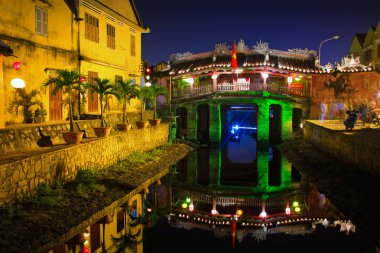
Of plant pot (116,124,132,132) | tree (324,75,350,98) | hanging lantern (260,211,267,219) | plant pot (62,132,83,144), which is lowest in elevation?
hanging lantern (260,211,267,219)

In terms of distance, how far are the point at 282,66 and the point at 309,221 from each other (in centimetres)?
2164

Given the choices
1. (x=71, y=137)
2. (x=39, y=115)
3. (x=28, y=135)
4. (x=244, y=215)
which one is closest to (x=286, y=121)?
(x=244, y=215)

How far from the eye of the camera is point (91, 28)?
21516mm

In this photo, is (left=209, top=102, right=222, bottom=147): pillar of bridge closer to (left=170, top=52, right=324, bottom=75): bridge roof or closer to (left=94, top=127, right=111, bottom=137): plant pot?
(left=170, top=52, right=324, bottom=75): bridge roof

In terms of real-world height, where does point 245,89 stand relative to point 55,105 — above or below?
above

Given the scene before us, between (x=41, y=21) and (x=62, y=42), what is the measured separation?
166 centimetres

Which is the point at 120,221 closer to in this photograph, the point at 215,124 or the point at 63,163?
the point at 63,163

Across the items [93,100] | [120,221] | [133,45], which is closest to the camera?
[120,221]

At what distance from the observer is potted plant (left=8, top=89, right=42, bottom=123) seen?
1605cm

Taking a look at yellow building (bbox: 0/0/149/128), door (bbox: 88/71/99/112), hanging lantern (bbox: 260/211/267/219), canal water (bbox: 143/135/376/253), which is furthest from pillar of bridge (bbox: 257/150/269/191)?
door (bbox: 88/71/99/112)

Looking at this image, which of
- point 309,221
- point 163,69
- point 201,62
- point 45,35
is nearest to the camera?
point 309,221

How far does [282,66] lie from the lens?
107ft

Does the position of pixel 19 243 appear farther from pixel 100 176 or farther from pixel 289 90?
pixel 289 90

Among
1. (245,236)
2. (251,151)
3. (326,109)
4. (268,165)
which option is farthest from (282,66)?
(245,236)
